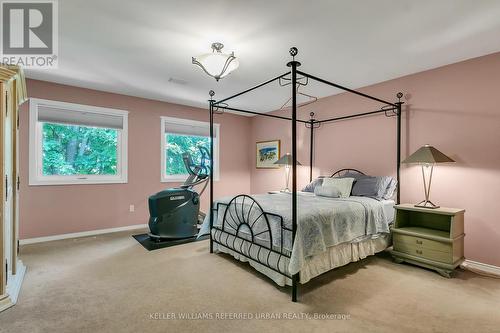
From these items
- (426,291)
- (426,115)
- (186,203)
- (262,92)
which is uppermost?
(262,92)

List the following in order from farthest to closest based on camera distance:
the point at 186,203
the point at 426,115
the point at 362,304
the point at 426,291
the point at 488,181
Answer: the point at 186,203, the point at 426,115, the point at 488,181, the point at 426,291, the point at 362,304

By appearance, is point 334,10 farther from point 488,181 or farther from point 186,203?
point 186,203

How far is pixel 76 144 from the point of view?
4.09 meters

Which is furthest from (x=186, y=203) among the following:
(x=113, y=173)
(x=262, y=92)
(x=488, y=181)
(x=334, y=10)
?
(x=488, y=181)

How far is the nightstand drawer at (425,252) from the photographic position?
2.62 metres

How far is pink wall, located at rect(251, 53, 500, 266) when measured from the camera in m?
2.74

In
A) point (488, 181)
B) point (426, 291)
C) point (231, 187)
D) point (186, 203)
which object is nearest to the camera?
point (426, 291)

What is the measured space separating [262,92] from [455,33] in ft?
8.35

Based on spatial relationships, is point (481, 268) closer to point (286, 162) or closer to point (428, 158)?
point (428, 158)

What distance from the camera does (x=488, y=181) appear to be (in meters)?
2.75

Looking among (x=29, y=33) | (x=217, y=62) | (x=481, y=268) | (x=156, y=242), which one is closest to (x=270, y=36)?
(x=217, y=62)

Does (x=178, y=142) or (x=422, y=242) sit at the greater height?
(x=178, y=142)

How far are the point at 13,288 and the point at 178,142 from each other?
3.38 meters

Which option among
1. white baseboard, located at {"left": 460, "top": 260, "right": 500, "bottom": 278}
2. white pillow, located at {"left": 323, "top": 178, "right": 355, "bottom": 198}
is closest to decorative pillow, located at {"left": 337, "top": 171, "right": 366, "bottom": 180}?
white pillow, located at {"left": 323, "top": 178, "right": 355, "bottom": 198}
